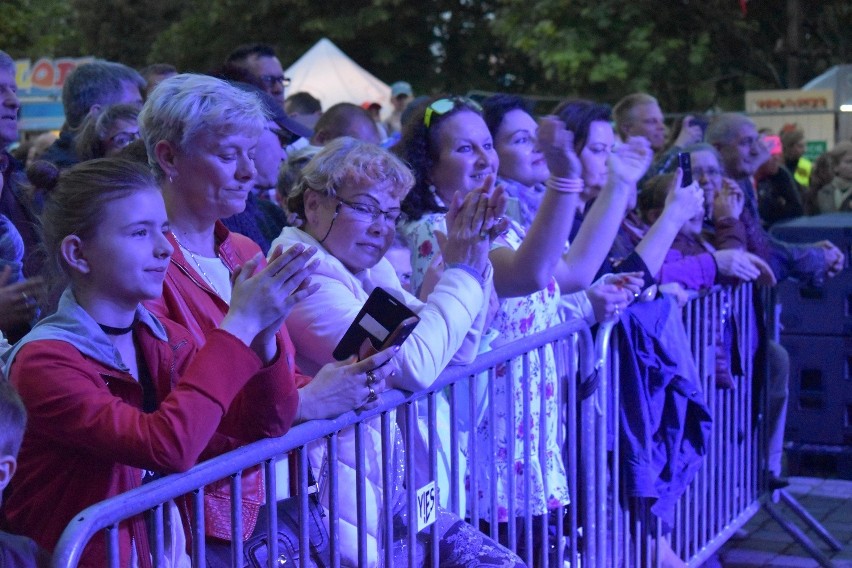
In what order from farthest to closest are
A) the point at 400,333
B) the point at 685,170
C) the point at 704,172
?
1. the point at 704,172
2. the point at 685,170
3. the point at 400,333

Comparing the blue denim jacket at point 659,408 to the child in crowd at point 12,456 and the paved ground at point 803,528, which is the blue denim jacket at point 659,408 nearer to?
the paved ground at point 803,528

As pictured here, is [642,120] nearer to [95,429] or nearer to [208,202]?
[208,202]

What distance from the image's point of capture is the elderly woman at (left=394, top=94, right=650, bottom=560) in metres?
3.80

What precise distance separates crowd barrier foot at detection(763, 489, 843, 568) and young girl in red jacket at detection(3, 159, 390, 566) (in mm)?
4333

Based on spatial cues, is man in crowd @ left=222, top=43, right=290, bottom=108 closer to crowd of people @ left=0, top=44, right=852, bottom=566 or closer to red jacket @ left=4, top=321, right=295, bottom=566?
crowd of people @ left=0, top=44, right=852, bottom=566

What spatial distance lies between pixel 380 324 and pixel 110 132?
1.89 m

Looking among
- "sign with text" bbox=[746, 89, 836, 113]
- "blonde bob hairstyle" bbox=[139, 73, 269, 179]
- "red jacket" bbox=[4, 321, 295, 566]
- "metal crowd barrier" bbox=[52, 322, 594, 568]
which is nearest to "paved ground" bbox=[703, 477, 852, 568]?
"metal crowd barrier" bbox=[52, 322, 594, 568]

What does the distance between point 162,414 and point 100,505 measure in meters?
0.26

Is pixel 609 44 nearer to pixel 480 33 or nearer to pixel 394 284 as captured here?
pixel 480 33

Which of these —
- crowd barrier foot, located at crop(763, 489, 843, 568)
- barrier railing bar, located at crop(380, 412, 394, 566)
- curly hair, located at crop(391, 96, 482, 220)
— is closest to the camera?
barrier railing bar, located at crop(380, 412, 394, 566)

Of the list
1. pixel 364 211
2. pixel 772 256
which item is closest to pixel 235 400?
pixel 364 211

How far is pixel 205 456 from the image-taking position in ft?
9.21

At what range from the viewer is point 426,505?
328 centimetres

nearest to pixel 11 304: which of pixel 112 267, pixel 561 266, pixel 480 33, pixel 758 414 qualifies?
pixel 112 267
